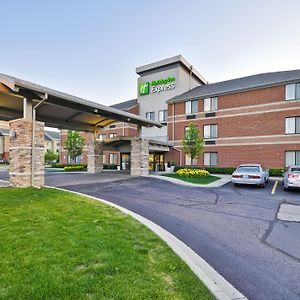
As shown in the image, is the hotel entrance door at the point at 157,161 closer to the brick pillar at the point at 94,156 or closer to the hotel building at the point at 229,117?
the hotel building at the point at 229,117

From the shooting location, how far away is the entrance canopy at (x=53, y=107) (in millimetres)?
11823

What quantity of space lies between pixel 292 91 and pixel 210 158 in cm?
1081

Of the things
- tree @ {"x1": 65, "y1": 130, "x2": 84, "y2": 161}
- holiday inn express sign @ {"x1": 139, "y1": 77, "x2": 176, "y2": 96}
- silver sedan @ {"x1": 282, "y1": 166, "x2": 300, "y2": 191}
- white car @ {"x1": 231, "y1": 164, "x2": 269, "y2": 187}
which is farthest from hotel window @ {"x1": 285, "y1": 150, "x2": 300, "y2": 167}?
tree @ {"x1": 65, "y1": 130, "x2": 84, "y2": 161}

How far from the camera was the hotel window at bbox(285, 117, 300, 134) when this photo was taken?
2356 cm

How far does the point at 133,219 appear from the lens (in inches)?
274

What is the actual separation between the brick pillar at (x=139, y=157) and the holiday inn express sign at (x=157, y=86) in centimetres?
1605

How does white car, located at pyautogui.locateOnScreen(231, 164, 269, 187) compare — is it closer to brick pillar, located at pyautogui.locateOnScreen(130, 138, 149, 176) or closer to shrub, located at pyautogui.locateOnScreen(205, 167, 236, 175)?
brick pillar, located at pyautogui.locateOnScreen(130, 138, 149, 176)

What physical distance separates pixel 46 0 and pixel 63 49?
887 centimetres

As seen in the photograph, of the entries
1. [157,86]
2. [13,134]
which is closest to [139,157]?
[13,134]

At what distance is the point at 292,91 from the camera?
78.0 ft

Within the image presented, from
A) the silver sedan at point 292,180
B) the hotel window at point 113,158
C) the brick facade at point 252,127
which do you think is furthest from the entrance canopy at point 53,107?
the hotel window at point 113,158

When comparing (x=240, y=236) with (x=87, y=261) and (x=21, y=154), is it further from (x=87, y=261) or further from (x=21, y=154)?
(x=21, y=154)

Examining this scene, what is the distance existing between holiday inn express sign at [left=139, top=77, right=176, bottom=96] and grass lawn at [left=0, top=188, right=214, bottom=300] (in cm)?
3083

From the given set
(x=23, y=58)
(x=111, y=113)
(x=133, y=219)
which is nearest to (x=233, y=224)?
(x=133, y=219)
